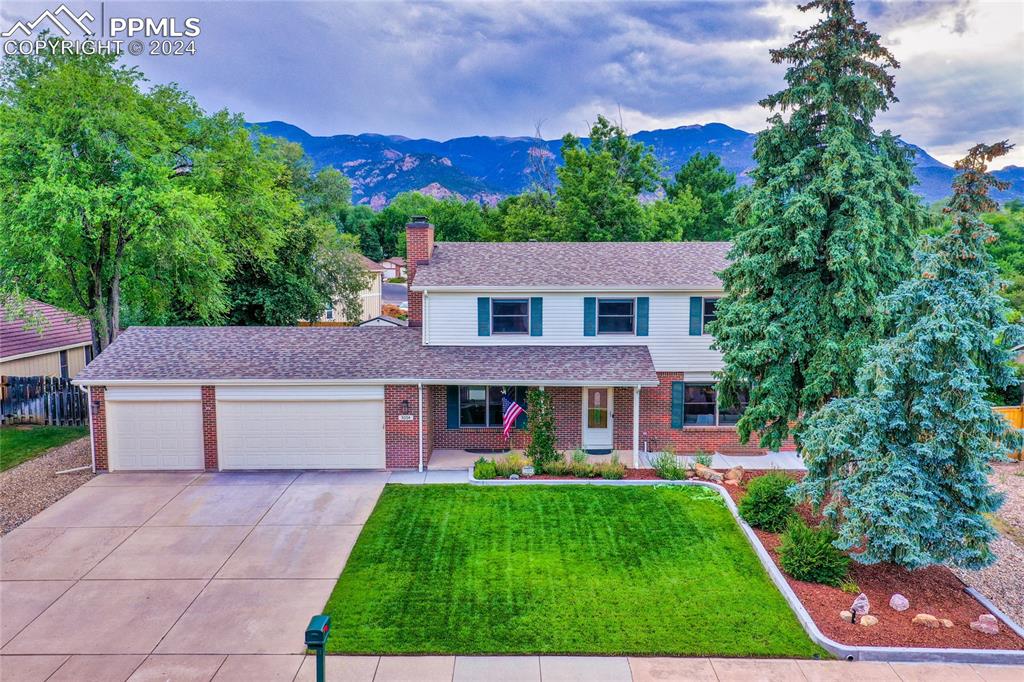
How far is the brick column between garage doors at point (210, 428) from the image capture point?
54.6 ft

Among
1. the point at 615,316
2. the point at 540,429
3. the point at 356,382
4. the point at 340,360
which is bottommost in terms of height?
the point at 540,429

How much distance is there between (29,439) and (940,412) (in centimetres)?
2349

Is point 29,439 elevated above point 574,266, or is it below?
below

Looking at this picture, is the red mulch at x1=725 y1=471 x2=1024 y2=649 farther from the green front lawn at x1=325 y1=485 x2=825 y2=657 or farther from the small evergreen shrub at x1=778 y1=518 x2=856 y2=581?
the green front lawn at x1=325 y1=485 x2=825 y2=657

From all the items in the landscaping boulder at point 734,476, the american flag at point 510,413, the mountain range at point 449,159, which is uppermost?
the mountain range at point 449,159

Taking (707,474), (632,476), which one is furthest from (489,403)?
(707,474)

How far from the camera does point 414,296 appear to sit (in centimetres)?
1938

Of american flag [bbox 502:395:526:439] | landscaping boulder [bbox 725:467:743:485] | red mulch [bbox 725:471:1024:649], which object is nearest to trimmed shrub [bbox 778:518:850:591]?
red mulch [bbox 725:471:1024:649]

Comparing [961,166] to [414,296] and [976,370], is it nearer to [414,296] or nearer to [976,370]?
[976,370]

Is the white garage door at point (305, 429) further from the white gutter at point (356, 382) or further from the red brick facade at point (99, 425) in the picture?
the red brick facade at point (99, 425)

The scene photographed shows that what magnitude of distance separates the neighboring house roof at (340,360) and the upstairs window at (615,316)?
541 millimetres

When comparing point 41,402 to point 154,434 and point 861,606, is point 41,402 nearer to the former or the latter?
point 154,434

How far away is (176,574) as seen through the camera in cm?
1122

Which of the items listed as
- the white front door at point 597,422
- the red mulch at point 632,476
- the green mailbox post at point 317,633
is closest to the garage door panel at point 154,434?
the red mulch at point 632,476
